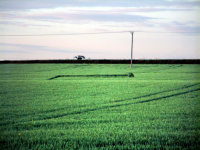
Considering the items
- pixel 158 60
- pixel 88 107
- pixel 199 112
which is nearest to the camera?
pixel 199 112

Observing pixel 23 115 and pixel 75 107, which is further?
pixel 75 107

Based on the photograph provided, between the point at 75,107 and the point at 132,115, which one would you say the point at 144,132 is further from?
the point at 75,107

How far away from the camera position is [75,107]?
761 cm

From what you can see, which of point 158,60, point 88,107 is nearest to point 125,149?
point 88,107

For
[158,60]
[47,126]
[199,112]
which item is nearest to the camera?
[47,126]

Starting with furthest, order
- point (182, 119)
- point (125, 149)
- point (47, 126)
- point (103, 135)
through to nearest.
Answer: point (182, 119) → point (47, 126) → point (103, 135) → point (125, 149)

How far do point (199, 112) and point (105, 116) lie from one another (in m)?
2.98

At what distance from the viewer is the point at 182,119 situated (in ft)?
19.1

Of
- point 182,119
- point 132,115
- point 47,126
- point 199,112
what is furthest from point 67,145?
point 199,112

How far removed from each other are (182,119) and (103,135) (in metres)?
2.53

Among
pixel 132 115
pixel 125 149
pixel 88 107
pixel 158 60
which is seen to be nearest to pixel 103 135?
pixel 125 149

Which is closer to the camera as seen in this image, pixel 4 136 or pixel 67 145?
pixel 67 145

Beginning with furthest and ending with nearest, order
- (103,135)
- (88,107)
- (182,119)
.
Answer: (88,107) → (182,119) → (103,135)

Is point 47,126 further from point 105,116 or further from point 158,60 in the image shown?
point 158,60
